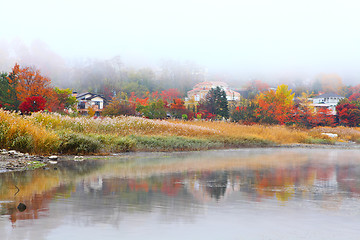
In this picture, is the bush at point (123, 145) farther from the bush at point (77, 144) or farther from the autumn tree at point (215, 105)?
the autumn tree at point (215, 105)

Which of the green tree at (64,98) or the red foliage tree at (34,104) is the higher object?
the green tree at (64,98)

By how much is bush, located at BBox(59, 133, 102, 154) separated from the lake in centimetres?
409

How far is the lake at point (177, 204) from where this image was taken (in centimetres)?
604

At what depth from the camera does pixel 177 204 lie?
804 cm

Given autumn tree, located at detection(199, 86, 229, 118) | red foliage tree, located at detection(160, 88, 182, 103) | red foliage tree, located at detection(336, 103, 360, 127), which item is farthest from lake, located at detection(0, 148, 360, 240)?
red foliage tree, located at detection(160, 88, 182, 103)

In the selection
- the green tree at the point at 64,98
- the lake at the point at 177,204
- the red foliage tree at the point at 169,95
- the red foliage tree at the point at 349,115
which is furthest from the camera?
the red foliage tree at the point at 169,95

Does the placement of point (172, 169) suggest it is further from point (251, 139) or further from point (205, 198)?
point (251, 139)

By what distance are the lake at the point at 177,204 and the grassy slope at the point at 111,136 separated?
10.8 ft

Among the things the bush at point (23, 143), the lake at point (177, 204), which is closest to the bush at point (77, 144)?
the bush at point (23, 143)

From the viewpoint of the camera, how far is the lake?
6043mm

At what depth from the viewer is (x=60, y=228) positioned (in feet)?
20.0

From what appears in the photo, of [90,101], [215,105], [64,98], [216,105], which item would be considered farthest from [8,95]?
[90,101]

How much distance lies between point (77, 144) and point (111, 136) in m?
2.97

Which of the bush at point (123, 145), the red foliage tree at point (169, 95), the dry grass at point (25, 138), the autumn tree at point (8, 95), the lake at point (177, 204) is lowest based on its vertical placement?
the lake at point (177, 204)
